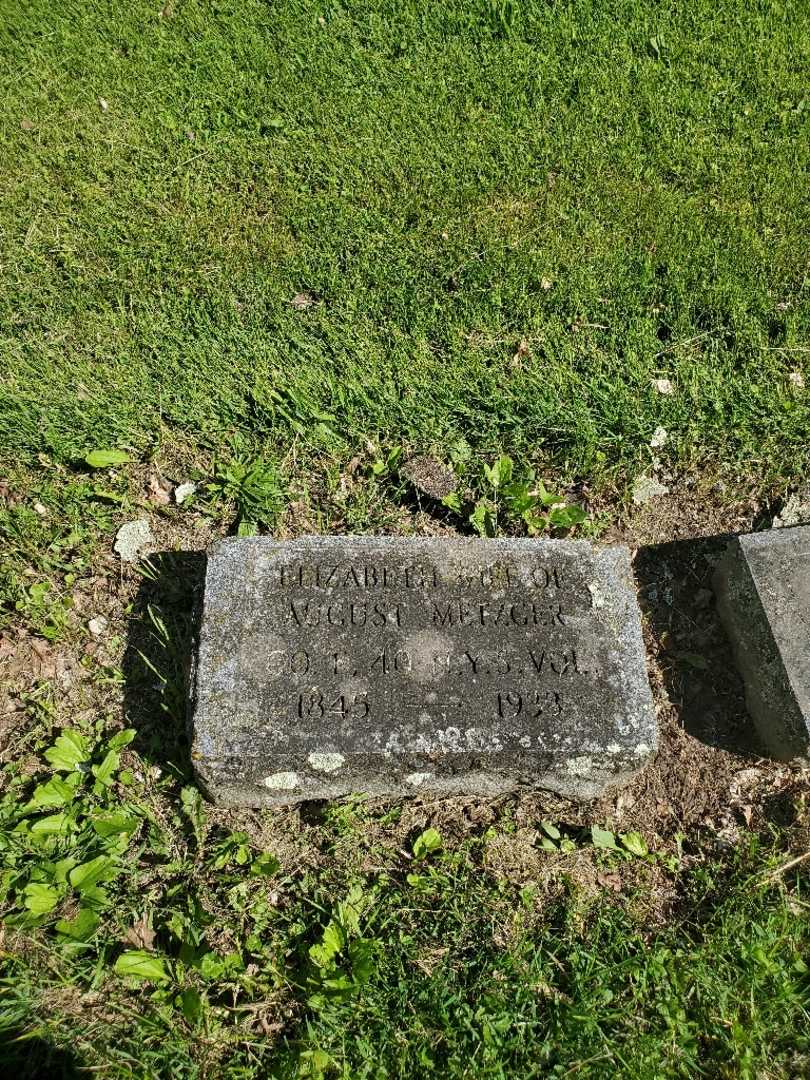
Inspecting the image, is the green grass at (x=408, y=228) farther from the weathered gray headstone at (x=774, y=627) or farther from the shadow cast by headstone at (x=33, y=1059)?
the shadow cast by headstone at (x=33, y=1059)

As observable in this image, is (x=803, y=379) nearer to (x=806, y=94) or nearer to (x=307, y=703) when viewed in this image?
(x=806, y=94)

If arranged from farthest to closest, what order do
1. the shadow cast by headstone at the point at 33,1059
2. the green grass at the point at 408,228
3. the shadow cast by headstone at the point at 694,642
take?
the green grass at the point at 408,228, the shadow cast by headstone at the point at 694,642, the shadow cast by headstone at the point at 33,1059

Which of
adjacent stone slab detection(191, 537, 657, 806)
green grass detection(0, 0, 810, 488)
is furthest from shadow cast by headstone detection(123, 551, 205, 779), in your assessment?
green grass detection(0, 0, 810, 488)

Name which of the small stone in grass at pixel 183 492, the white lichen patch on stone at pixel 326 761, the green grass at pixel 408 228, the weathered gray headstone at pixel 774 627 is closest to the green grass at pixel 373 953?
the white lichen patch on stone at pixel 326 761

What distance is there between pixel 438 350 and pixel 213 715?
2.10 metres

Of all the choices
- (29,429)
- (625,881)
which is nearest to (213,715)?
(625,881)

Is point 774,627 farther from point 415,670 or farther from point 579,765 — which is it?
point 415,670

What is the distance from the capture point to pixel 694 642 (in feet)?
10.2

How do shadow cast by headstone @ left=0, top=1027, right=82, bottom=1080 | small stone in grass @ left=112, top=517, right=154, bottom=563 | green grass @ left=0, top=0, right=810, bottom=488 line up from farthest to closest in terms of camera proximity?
green grass @ left=0, top=0, right=810, bottom=488, small stone in grass @ left=112, top=517, right=154, bottom=563, shadow cast by headstone @ left=0, top=1027, right=82, bottom=1080

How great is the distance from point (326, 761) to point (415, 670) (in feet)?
1.33

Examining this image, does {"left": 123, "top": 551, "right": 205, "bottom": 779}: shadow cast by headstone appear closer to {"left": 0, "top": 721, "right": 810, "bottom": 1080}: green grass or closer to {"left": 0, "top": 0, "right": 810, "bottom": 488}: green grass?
{"left": 0, "top": 721, "right": 810, "bottom": 1080}: green grass

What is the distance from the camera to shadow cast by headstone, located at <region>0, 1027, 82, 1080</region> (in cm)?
206

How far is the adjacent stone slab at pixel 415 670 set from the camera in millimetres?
2402

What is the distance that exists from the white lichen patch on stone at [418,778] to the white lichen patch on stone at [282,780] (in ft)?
1.18
